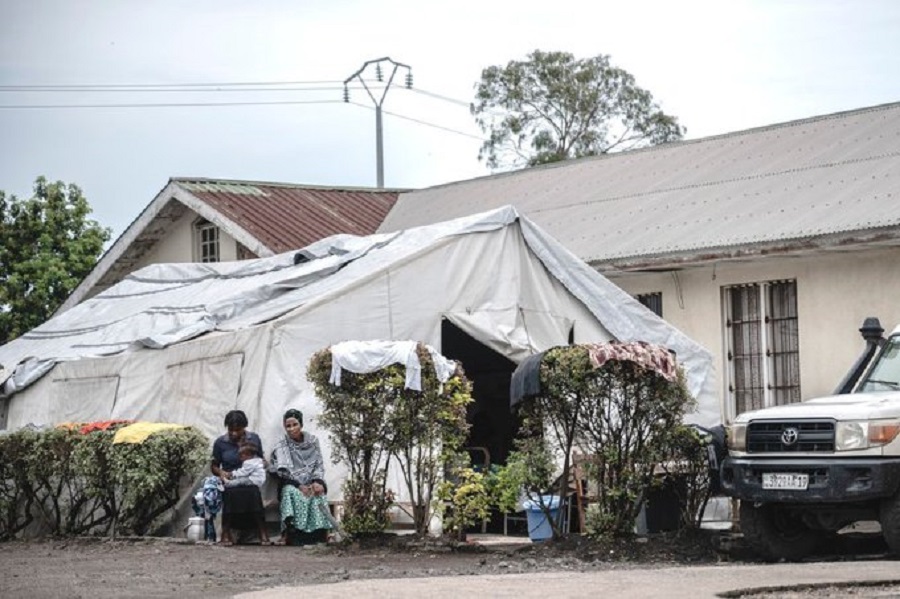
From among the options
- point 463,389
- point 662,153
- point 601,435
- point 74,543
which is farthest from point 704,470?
point 662,153

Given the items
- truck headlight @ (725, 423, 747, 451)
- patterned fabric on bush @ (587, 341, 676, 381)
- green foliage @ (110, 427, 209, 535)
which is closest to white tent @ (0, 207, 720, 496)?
green foliage @ (110, 427, 209, 535)

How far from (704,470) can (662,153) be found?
11.3m

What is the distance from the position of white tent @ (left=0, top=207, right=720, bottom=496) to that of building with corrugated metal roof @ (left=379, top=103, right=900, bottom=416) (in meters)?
1.53

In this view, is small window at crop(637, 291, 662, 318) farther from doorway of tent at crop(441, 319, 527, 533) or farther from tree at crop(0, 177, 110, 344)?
tree at crop(0, 177, 110, 344)

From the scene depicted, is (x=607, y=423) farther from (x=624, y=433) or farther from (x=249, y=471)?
(x=249, y=471)

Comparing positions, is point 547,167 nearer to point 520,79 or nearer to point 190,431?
point 190,431

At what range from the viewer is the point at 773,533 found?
44.4ft

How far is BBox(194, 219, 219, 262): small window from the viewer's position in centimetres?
2844

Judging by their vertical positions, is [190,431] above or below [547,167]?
below

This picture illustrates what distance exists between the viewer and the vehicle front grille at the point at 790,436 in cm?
1285

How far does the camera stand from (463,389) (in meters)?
15.0

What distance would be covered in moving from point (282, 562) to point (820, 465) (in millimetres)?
4499

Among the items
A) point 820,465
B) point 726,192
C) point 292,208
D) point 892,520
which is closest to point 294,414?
point 820,465

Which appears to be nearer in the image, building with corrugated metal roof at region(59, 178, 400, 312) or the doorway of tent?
the doorway of tent
